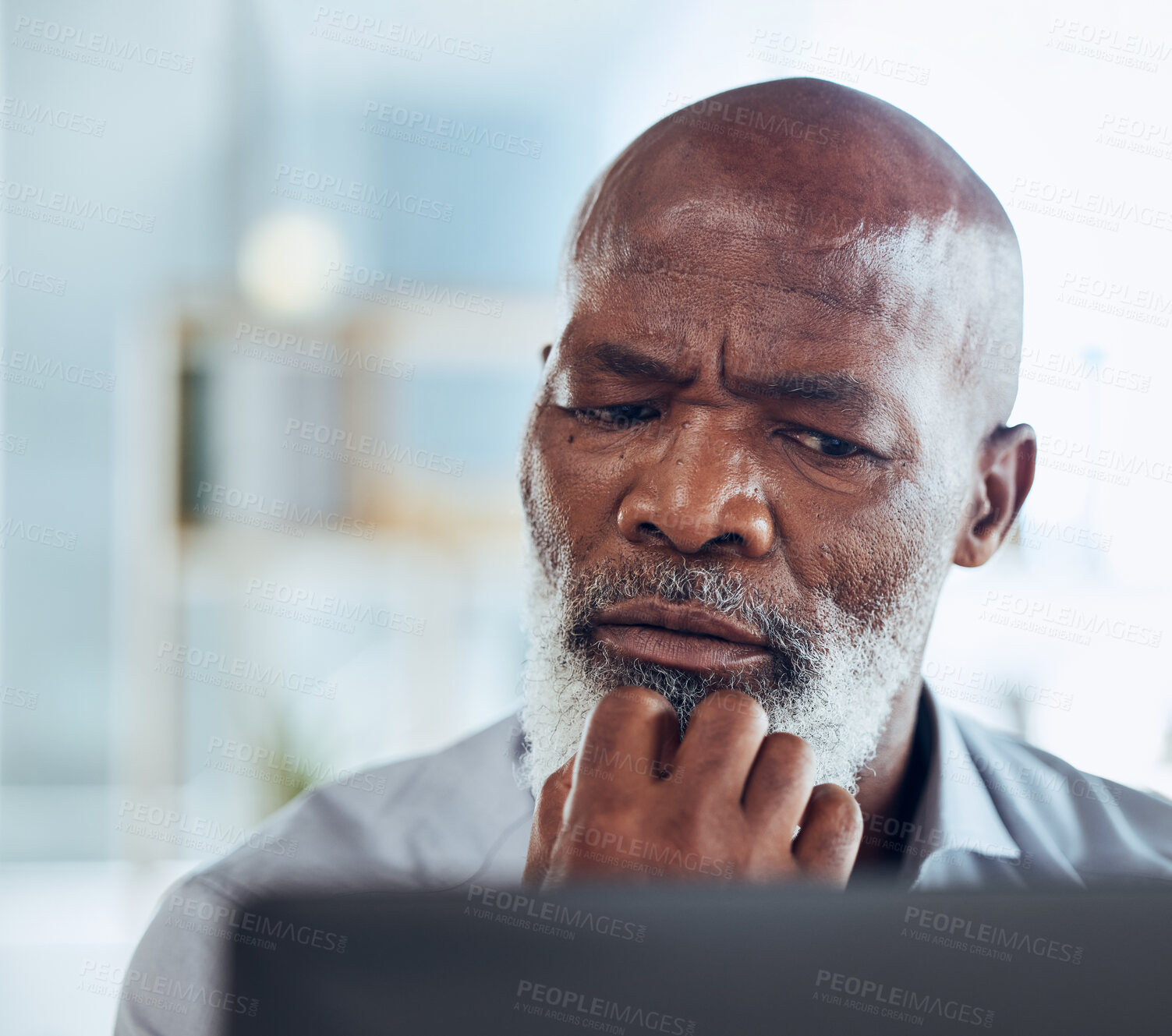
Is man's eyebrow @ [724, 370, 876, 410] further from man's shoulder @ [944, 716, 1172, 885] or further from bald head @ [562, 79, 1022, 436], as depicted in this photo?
man's shoulder @ [944, 716, 1172, 885]

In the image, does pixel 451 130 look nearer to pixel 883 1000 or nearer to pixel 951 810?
pixel 951 810

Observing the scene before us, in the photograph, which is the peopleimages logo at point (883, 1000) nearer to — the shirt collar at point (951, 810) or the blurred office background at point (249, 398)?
the shirt collar at point (951, 810)

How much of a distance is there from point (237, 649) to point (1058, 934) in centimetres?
334

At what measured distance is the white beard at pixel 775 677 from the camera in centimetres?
80

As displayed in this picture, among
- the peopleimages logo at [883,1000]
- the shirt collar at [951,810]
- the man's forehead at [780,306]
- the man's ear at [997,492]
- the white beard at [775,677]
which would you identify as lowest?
the shirt collar at [951,810]

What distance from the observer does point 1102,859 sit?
3.96 feet

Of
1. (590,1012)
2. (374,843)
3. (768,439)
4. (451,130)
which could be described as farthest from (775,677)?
(451,130)

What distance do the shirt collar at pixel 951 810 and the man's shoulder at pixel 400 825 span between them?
1.49ft

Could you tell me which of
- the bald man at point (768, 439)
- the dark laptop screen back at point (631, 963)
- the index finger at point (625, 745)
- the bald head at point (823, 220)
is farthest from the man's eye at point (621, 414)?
the dark laptop screen back at point (631, 963)

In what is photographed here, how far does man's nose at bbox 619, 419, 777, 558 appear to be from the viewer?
2.59ft

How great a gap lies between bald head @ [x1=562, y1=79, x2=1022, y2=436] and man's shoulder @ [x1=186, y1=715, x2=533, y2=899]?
63 cm

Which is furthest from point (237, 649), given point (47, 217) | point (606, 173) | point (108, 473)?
point (606, 173)

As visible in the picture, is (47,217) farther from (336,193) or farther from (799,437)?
(799,437)

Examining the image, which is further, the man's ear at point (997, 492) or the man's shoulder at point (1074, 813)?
the man's shoulder at point (1074, 813)
